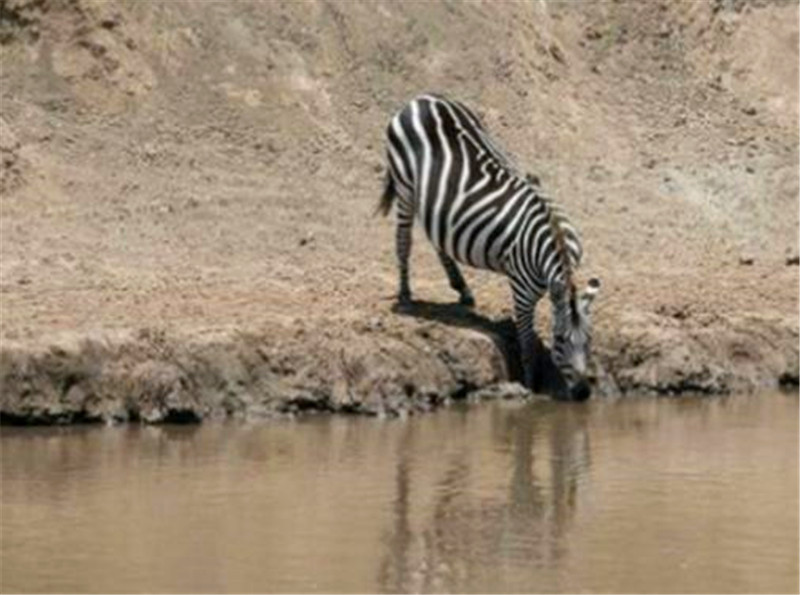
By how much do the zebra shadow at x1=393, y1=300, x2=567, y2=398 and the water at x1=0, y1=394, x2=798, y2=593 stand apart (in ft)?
1.06

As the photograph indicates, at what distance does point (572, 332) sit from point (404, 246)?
1887mm

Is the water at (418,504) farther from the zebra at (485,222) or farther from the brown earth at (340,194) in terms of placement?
the zebra at (485,222)

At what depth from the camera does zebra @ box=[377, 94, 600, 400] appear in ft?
52.4

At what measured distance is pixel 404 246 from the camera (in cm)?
1719

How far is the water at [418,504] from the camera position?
10.9 m

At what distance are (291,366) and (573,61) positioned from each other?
8857mm

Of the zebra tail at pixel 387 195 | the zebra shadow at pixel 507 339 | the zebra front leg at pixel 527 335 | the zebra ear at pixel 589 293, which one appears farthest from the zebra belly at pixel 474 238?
the zebra ear at pixel 589 293

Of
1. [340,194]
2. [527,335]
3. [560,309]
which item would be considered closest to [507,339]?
[527,335]

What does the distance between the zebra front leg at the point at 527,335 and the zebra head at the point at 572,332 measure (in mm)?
232

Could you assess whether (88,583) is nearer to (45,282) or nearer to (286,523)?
(286,523)

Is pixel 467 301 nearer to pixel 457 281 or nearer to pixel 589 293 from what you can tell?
pixel 457 281

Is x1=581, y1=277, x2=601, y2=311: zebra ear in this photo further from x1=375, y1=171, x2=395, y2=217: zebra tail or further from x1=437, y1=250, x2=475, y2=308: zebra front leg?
x1=375, y1=171, x2=395, y2=217: zebra tail

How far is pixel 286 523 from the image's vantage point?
39.4 feet

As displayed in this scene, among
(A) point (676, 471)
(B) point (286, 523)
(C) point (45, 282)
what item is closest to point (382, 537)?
(B) point (286, 523)
